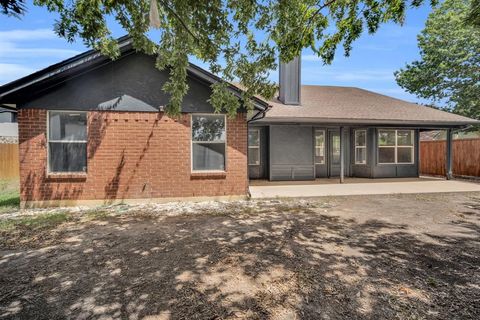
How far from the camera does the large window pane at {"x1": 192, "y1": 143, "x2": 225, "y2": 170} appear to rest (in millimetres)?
8891

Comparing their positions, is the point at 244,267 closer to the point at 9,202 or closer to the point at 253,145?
the point at 9,202

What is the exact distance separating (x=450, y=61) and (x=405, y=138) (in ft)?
45.3

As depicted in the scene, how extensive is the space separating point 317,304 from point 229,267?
142 cm

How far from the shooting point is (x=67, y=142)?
8.12 m

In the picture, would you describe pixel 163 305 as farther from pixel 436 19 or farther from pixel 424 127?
pixel 436 19

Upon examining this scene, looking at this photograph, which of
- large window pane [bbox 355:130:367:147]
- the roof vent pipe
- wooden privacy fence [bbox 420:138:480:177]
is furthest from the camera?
wooden privacy fence [bbox 420:138:480:177]

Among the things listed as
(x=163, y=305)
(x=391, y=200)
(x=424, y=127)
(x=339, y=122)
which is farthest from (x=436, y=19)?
(x=163, y=305)

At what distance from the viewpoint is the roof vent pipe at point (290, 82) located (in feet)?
45.8

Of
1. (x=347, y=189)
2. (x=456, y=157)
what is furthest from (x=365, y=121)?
(x=456, y=157)

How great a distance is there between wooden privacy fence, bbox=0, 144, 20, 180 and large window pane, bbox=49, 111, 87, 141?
10633mm

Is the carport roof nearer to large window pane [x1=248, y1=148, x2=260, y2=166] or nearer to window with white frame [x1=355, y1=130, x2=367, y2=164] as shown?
window with white frame [x1=355, y1=130, x2=367, y2=164]

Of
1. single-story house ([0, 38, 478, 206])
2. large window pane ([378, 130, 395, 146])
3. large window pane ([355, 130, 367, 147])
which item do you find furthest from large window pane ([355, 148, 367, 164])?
single-story house ([0, 38, 478, 206])

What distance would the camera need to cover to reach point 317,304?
3025mm

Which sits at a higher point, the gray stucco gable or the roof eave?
the gray stucco gable
